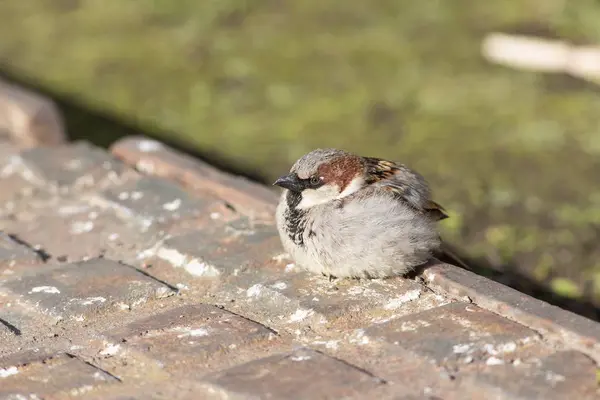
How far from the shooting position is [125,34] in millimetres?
7770

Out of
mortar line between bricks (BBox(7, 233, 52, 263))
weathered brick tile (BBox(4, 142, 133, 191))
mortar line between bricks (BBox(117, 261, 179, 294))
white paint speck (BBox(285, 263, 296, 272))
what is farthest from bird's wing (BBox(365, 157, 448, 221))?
weathered brick tile (BBox(4, 142, 133, 191))

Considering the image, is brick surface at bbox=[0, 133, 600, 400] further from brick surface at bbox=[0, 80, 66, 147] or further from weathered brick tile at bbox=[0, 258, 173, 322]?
brick surface at bbox=[0, 80, 66, 147]

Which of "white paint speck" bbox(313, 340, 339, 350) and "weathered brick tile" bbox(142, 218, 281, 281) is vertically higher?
"white paint speck" bbox(313, 340, 339, 350)

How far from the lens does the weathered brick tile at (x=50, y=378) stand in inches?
112

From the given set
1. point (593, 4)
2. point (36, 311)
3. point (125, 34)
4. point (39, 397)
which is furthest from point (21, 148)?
point (593, 4)

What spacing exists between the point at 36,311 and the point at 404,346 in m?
1.14

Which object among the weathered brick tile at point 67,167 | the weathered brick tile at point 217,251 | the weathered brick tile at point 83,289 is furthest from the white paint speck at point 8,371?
the weathered brick tile at point 67,167

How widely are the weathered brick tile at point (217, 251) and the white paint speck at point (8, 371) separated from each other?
0.79 m

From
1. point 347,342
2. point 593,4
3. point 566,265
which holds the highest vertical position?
point 593,4

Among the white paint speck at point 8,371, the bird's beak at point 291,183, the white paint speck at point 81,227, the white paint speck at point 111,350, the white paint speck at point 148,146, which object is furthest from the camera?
the white paint speck at point 148,146

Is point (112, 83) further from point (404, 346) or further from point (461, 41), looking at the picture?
point (404, 346)

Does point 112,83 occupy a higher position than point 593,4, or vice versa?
point 593,4

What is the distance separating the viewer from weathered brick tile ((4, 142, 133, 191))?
4590mm

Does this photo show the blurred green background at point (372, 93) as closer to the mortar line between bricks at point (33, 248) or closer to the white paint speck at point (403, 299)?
the white paint speck at point (403, 299)
